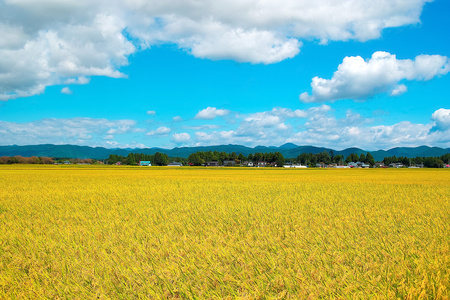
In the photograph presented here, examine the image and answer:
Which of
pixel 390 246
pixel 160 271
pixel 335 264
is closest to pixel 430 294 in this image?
pixel 335 264

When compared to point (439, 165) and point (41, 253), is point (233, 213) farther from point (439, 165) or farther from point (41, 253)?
point (439, 165)

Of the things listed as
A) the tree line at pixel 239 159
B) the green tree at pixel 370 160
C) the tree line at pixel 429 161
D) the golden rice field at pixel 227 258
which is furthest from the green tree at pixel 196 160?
the golden rice field at pixel 227 258

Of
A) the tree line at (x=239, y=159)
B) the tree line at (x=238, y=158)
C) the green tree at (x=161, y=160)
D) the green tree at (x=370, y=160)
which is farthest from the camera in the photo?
the green tree at (x=370, y=160)

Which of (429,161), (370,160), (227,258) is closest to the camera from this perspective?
(227,258)

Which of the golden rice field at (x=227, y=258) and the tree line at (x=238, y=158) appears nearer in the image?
the golden rice field at (x=227, y=258)

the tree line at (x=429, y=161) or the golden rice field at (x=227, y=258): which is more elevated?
the tree line at (x=429, y=161)

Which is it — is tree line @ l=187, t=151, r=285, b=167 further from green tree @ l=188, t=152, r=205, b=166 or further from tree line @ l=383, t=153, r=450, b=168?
tree line @ l=383, t=153, r=450, b=168

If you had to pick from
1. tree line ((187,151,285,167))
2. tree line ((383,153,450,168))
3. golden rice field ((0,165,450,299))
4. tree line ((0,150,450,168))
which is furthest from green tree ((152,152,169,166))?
golden rice field ((0,165,450,299))

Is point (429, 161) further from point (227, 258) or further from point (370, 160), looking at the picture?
point (227, 258)

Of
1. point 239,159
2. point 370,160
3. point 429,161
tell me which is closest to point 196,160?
point 239,159

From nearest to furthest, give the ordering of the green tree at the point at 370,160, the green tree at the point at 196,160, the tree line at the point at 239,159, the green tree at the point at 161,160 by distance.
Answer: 1. the green tree at the point at 161,160
2. the tree line at the point at 239,159
3. the green tree at the point at 196,160
4. the green tree at the point at 370,160

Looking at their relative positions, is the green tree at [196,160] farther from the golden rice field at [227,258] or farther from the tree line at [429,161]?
the golden rice field at [227,258]

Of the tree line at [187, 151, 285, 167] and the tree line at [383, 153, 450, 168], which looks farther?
the tree line at [187, 151, 285, 167]

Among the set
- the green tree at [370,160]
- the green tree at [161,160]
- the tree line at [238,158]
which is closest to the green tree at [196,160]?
the tree line at [238,158]
